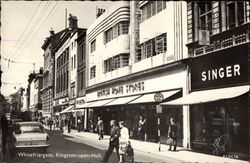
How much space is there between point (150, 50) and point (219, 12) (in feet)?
29.0

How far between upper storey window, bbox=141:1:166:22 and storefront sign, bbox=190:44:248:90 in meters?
5.87

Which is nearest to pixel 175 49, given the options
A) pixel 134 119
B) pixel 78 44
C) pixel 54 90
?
pixel 134 119

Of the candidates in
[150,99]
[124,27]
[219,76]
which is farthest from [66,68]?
[219,76]

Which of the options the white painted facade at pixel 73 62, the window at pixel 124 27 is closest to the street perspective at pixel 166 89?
the window at pixel 124 27

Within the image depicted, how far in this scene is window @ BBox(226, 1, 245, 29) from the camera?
52.2ft

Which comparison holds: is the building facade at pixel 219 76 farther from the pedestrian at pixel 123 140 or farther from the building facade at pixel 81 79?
the building facade at pixel 81 79

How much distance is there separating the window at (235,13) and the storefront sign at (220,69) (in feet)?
4.36

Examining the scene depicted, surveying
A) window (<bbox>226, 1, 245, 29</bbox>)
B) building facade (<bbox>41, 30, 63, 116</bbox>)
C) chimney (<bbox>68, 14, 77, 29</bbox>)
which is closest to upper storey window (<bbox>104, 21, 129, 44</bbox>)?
window (<bbox>226, 1, 245, 29</bbox>)

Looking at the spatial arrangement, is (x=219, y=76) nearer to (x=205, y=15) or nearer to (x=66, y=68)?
(x=205, y=15)

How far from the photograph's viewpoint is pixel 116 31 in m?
31.2

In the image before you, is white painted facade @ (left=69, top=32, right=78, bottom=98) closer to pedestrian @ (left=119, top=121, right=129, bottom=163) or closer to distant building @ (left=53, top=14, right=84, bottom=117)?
distant building @ (left=53, top=14, right=84, bottom=117)

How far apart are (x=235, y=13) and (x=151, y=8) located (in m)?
9.66

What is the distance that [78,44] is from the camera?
45375 mm

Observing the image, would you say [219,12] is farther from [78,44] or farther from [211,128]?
[78,44]
